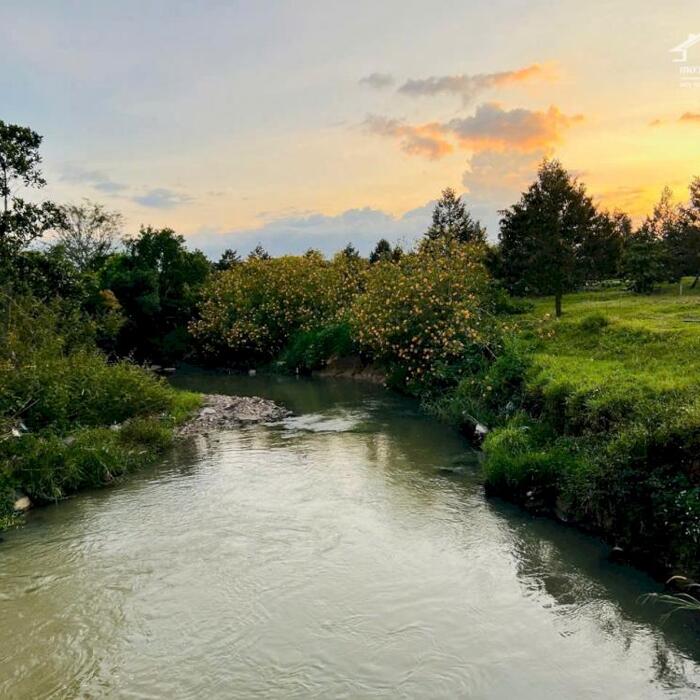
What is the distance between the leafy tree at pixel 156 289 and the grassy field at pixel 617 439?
33.9 m

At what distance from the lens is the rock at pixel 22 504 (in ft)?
47.1

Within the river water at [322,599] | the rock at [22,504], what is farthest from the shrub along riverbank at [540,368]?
the rock at [22,504]

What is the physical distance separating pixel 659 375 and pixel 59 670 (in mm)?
13538

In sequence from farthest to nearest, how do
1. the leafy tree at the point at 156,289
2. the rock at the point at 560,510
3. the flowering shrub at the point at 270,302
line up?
the leafy tree at the point at 156,289 → the flowering shrub at the point at 270,302 → the rock at the point at 560,510

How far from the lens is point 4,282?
20.2m

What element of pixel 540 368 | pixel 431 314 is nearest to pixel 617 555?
pixel 540 368

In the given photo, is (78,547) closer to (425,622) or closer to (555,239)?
(425,622)

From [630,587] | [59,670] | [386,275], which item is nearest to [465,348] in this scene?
[386,275]

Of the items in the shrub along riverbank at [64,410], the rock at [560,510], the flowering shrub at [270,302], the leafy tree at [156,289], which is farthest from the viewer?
the leafy tree at [156,289]

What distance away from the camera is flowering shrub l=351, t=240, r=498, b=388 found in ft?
86.9

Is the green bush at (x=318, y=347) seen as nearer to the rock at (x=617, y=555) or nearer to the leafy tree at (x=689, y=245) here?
the leafy tree at (x=689, y=245)

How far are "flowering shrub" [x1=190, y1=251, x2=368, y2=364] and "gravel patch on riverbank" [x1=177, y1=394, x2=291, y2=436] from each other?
574 inches

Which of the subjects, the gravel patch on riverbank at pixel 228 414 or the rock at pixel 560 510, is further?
the gravel patch on riverbank at pixel 228 414

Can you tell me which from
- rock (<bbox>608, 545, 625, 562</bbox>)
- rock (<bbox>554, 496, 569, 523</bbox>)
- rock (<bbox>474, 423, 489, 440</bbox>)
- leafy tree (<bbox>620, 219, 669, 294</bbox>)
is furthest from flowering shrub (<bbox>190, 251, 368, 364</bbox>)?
rock (<bbox>608, 545, 625, 562</bbox>)
